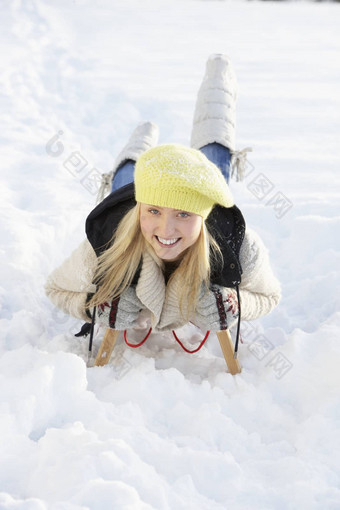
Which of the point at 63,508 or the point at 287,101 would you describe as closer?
the point at 63,508

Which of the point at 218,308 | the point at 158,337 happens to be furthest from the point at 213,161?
the point at 218,308

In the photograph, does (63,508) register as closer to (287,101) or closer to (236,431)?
(236,431)

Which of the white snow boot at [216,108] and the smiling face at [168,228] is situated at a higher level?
the white snow boot at [216,108]

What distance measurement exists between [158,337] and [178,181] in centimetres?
88

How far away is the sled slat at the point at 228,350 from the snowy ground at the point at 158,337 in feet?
0.17

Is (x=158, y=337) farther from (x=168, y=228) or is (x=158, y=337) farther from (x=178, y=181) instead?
(x=178, y=181)

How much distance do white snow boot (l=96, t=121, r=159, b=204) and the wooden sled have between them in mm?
1143

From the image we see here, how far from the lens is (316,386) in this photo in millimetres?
1625

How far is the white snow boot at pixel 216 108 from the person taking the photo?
2850 millimetres

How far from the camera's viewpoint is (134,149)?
9.43ft

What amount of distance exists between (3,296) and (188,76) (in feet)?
14.1

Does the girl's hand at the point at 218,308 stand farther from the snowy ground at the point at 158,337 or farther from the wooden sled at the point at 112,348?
the snowy ground at the point at 158,337

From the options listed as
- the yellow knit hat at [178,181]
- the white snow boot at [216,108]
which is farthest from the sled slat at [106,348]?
the white snow boot at [216,108]

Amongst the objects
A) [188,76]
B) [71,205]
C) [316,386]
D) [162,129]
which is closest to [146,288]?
[316,386]
